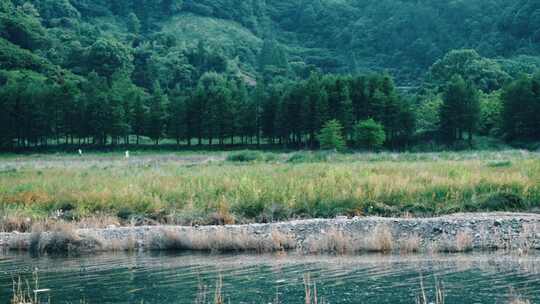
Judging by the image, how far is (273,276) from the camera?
20438 millimetres

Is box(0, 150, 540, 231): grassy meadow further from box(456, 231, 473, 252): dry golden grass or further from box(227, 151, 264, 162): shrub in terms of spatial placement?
box(227, 151, 264, 162): shrub

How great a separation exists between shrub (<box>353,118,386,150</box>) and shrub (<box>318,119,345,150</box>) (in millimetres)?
2546

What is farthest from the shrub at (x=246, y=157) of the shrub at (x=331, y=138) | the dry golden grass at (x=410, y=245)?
the dry golden grass at (x=410, y=245)

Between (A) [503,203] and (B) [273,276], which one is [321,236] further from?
(A) [503,203]

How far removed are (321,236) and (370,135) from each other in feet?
216

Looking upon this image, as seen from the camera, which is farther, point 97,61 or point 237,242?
point 97,61

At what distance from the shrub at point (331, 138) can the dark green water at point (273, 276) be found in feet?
210

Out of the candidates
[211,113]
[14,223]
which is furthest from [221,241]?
[211,113]

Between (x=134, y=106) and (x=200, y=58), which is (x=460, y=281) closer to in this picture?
(x=134, y=106)

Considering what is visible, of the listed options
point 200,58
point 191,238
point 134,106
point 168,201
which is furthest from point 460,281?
point 200,58

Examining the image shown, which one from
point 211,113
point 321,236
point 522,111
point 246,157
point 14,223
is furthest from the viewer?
point 211,113

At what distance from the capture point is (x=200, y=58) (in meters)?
192

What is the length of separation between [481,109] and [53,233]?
79.7 metres

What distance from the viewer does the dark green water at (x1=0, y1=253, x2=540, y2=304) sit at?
17688 millimetres
